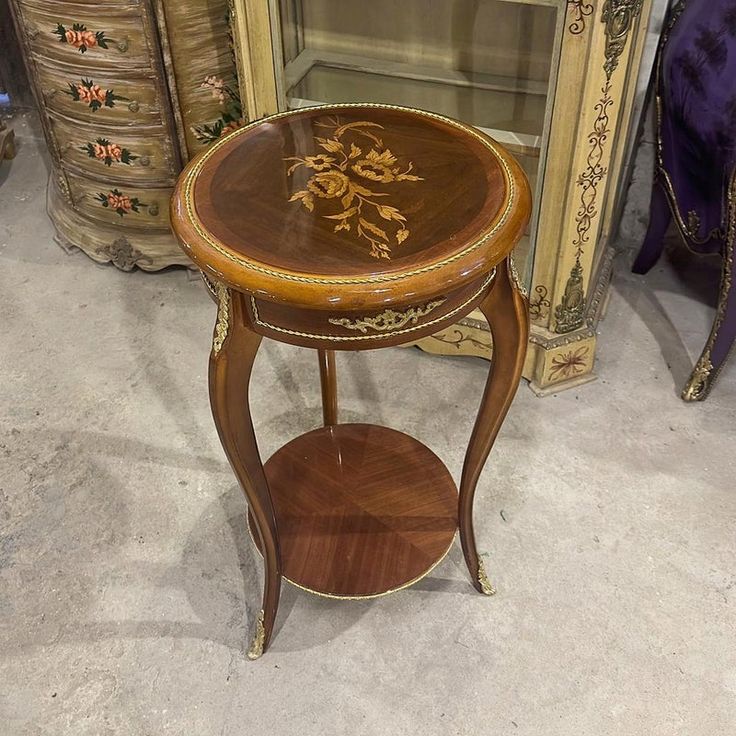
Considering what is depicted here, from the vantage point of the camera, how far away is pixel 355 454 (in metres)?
1.75

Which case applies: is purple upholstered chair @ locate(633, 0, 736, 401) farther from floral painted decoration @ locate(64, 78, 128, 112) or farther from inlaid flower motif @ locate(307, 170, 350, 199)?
floral painted decoration @ locate(64, 78, 128, 112)

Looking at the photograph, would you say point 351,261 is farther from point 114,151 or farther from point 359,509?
point 114,151

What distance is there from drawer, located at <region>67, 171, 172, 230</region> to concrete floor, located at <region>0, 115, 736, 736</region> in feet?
0.87

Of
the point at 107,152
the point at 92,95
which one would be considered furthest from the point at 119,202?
the point at 92,95

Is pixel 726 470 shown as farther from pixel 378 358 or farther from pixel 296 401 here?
pixel 296 401

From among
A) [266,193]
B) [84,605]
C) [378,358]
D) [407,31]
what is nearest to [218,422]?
[266,193]

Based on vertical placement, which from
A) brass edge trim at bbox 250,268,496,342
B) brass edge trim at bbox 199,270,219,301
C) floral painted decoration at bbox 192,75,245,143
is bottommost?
floral painted decoration at bbox 192,75,245,143

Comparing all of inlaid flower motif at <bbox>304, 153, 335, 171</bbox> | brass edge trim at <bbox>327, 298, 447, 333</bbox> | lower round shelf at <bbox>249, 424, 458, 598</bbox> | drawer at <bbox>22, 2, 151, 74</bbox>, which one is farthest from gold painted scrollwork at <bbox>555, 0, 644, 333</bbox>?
drawer at <bbox>22, 2, 151, 74</bbox>

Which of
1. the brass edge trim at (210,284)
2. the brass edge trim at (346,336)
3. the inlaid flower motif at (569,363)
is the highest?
the brass edge trim at (210,284)

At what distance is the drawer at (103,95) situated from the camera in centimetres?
207

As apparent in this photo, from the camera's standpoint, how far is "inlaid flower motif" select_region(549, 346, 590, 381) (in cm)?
199

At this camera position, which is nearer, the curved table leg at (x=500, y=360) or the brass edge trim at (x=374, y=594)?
the curved table leg at (x=500, y=360)

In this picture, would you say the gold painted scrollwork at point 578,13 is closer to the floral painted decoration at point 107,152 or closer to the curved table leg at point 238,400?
the curved table leg at point 238,400

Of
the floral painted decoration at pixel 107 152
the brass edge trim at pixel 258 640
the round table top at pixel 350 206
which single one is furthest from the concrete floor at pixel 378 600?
the round table top at pixel 350 206
